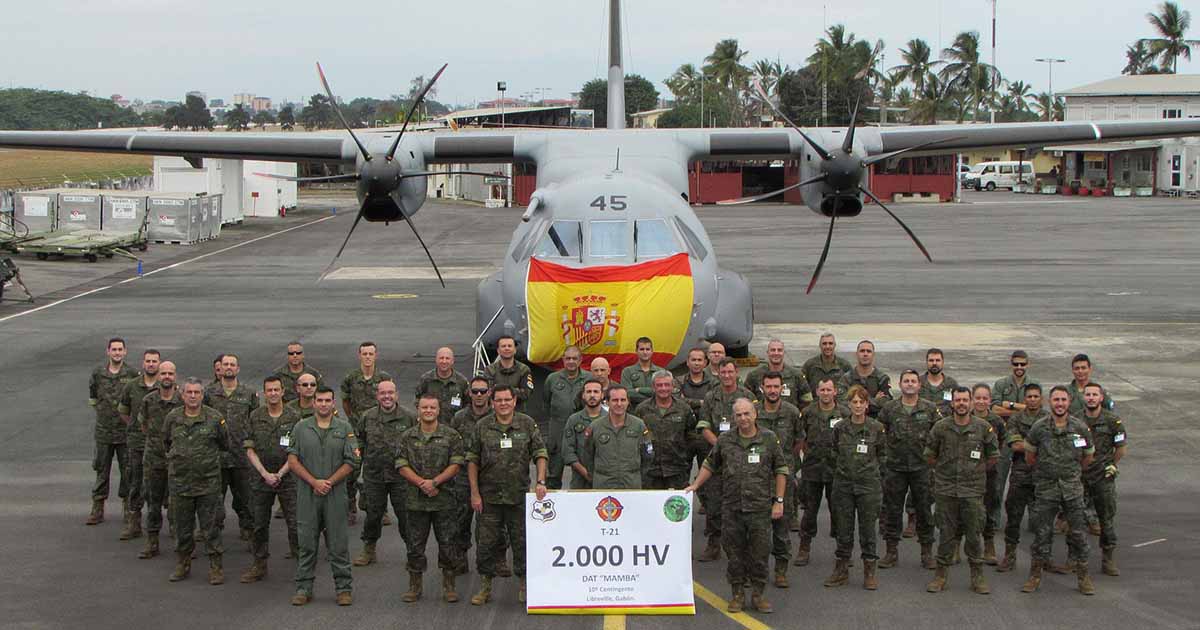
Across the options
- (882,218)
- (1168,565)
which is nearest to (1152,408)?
(1168,565)

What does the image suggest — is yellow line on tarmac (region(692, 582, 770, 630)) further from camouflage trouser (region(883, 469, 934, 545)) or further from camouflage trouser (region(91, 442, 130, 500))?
camouflage trouser (region(91, 442, 130, 500))

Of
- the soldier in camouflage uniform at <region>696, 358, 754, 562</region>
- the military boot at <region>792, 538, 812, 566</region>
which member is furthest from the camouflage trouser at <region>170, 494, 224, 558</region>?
the military boot at <region>792, 538, 812, 566</region>

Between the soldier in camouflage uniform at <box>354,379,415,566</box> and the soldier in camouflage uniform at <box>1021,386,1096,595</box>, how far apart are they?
499 cm

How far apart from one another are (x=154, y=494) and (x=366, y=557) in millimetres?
1893

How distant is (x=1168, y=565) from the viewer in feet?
32.8

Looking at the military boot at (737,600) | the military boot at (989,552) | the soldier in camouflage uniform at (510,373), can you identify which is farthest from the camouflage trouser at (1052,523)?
the soldier in camouflage uniform at (510,373)

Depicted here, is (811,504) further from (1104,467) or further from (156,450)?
(156,450)

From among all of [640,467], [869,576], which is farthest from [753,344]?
[869,576]

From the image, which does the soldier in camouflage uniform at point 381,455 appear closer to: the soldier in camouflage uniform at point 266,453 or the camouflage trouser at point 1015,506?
the soldier in camouflage uniform at point 266,453

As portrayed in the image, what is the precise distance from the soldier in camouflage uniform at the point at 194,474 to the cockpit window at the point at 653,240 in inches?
264

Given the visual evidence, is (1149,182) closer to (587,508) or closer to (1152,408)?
(1152,408)

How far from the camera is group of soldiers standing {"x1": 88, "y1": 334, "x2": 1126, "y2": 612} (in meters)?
9.41

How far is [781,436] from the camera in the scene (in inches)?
391

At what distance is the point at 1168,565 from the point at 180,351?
15.9 m
